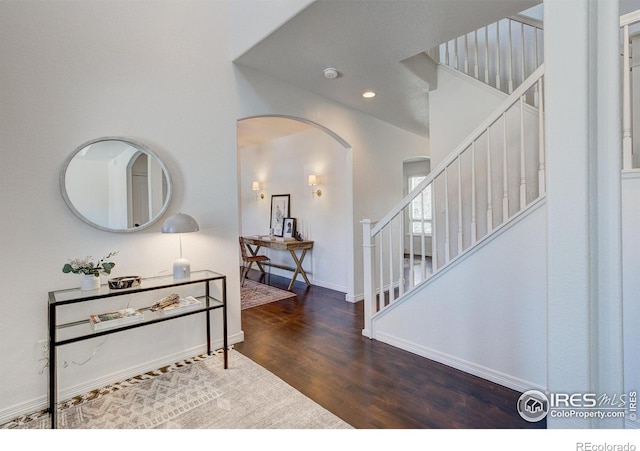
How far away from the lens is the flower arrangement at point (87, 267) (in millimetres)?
1982

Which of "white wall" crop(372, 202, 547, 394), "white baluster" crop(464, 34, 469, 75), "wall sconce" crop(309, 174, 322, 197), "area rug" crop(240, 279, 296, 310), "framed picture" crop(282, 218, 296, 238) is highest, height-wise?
"white baluster" crop(464, 34, 469, 75)

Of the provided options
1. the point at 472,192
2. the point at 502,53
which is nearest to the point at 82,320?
the point at 472,192

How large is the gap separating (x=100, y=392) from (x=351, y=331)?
86.8 inches

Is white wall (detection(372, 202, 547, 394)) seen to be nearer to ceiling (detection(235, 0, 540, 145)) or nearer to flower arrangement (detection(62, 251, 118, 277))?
ceiling (detection(235, 0, 540, 145))

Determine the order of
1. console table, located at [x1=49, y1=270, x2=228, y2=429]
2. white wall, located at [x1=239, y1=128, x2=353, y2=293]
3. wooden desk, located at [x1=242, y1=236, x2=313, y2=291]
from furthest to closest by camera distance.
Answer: wooden desk, located at [x1=242, y1=236, x2=313, y2=291] < white wall, located at [x1=239, y1=128, x2=353, y2=293] < console table, located at [x1=49, y1=270, x2=228, y2=429]

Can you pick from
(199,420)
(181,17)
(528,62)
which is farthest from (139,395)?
(528,62)

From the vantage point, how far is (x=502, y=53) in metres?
3.44

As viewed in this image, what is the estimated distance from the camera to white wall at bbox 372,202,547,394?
6.57 feet

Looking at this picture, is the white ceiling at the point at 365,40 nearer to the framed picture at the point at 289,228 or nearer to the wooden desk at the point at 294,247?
the wooden desk at the point at 294,247

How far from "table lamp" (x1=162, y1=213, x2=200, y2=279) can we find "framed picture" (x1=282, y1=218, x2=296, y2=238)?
3137 millimetres

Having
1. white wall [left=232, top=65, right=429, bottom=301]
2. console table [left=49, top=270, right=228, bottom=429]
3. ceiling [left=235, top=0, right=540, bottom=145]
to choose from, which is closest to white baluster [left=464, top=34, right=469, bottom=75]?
ceiling [left=235, top=0, right=540, bottom=145]

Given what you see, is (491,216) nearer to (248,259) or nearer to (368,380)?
(368,380)

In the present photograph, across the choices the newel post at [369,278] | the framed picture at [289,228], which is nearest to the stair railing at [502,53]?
the newel post at [369,278]

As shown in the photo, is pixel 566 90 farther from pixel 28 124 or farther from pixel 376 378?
pixel 28 124
